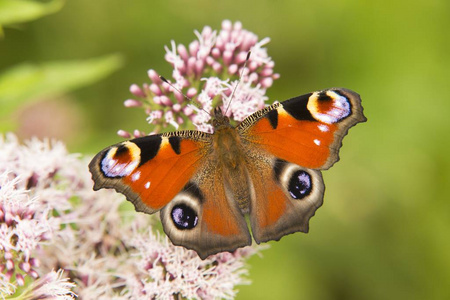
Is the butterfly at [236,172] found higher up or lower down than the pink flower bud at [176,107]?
lower down

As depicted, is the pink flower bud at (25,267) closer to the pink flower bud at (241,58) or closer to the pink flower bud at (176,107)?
the pink flower bud at (176,107)

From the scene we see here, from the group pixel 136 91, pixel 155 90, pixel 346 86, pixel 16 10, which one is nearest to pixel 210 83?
pixel 155 90

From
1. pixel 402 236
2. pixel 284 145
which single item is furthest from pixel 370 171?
pixel 284 145

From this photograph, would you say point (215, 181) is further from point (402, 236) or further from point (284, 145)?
point (402, 236)

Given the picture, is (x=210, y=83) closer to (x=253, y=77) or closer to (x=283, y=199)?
(x=253, y=77)

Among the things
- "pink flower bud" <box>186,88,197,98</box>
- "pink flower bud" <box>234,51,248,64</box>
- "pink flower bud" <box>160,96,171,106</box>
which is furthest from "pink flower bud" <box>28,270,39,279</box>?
"pink flower bud" <box>234,51,248,64</box>

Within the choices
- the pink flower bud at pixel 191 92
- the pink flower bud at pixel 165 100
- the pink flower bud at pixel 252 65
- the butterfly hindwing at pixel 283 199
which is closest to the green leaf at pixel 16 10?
the pink flower bud at pixel 165 100

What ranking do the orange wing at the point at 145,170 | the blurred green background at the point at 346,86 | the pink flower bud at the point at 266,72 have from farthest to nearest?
the blurred green background at the point at 346,86
the pink flower bud at the point at 266,72
the orange wing at the point at 145,170
